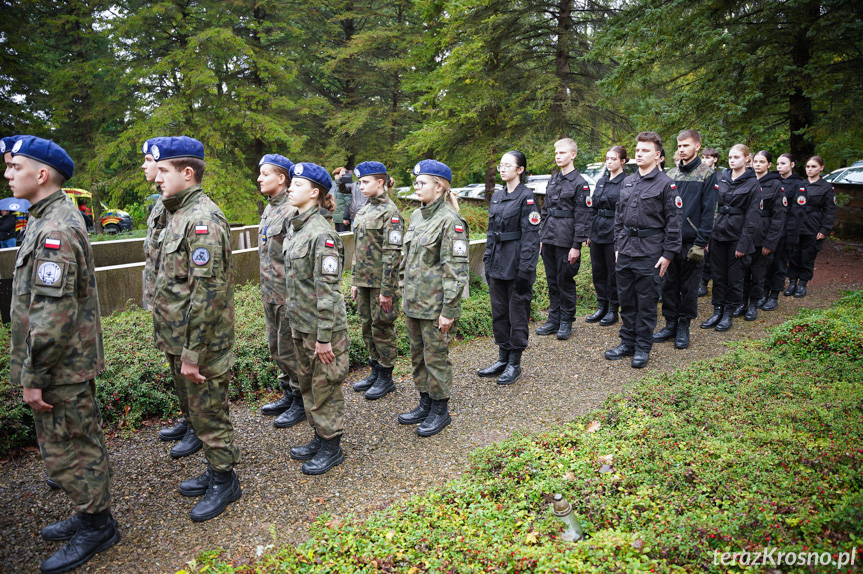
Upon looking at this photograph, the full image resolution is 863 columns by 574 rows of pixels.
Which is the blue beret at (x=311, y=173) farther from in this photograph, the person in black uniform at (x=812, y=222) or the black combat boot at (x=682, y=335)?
the person in black uniform at (x=812, y=222)

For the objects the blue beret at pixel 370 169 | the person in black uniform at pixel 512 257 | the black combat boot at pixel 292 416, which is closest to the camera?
the black combat boot at pixel 292 416

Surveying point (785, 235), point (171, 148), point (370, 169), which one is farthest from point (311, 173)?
point (785, 235)

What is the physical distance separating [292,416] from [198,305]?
1.91 meters

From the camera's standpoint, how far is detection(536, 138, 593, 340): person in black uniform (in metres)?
7.02

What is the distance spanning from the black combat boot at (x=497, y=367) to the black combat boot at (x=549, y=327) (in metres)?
1.66

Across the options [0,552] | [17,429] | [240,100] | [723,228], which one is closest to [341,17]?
[240,100]

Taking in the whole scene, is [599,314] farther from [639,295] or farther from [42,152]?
[42,152]

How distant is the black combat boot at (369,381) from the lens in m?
5.66

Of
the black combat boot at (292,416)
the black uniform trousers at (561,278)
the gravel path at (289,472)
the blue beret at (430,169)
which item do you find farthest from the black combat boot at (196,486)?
the black uniform trousers at (561,278)

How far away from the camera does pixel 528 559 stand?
2713 mm

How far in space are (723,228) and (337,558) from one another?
714 centimetres

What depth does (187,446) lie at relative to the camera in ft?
14.2

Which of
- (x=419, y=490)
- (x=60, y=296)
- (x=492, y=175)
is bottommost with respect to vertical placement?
(x=419, y=490)

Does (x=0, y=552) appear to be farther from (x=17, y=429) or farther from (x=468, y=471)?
(x=468, y=471)
